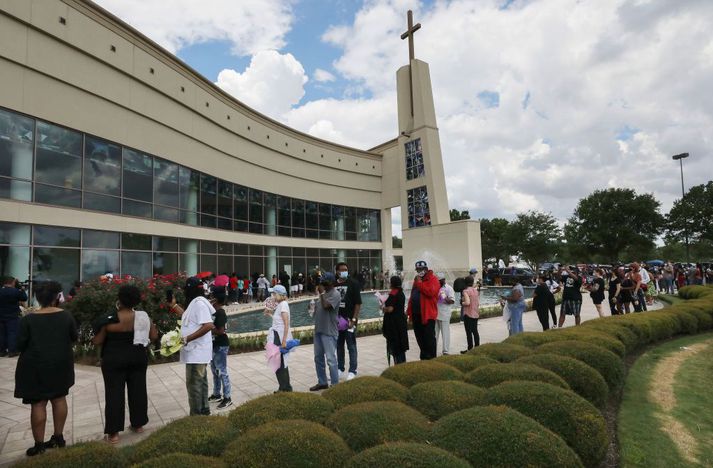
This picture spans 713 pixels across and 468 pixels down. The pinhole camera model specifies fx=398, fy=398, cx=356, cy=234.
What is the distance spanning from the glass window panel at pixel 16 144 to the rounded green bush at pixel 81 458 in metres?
15.0

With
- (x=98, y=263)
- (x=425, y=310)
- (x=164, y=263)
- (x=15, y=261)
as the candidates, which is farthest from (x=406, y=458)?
(x=164, y=263)

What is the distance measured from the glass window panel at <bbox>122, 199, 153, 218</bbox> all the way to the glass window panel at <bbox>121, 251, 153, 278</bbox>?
180 cm

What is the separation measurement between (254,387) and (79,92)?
15.6 meters

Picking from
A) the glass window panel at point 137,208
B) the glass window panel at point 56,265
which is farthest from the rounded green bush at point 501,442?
the glass window panel at point 137,208

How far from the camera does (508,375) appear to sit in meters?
4.46

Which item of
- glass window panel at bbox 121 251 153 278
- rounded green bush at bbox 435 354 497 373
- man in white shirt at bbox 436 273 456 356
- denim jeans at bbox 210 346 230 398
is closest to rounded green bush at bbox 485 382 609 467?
rounded green bush at bbox 435 354 497 373

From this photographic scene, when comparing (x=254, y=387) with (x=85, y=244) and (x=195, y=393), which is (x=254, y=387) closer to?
(x=195, y=393)

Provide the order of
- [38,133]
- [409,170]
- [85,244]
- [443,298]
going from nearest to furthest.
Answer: [443,298] < [38,133] < [85,244] < [409,170]

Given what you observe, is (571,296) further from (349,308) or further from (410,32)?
(410,32)

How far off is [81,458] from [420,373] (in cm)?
328

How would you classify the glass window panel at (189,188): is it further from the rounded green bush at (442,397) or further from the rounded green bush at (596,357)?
the rounded green bush at (442,397)

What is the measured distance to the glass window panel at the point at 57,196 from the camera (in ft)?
47.9

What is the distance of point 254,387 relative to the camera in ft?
22.7

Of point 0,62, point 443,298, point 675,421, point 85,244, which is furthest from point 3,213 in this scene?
point 675,421
